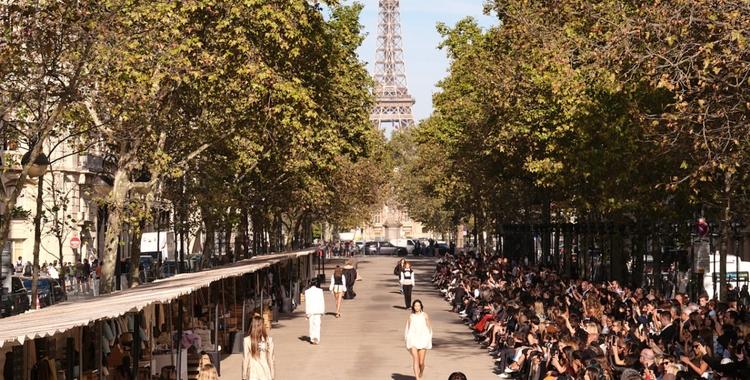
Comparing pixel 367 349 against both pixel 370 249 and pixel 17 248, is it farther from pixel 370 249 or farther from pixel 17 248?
pixel 370 249

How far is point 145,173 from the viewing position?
3906 cm

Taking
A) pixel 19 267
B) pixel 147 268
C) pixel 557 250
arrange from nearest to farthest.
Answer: pixel 557 250, pixel 147 268, pixel 19 267

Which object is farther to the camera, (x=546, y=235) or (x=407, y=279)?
(x=546, y=235)

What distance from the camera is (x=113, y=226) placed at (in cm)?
3036

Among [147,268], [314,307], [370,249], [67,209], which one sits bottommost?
[370,249]

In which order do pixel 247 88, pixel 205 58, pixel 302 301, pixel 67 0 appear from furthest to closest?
pixel 302 301 → pixel 247 88 → pixel 205 58 → pixel 67 0

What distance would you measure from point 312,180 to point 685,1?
34149 millimetres

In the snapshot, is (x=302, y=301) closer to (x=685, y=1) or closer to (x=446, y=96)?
(x=446, y=96)

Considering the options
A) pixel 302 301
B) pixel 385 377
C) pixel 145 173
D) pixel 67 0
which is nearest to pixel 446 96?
pixel 302 301

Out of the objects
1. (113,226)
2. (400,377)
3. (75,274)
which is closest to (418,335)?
(400,377)

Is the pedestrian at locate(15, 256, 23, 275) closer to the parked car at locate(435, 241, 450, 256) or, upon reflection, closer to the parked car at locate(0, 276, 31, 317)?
the parked car at locate(0, 276, 31, 317)

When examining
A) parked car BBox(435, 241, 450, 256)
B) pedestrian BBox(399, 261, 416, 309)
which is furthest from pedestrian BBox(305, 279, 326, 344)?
parked car BBox(435, 241, 450, 256)

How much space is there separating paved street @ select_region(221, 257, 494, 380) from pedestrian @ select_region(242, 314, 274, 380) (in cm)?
440

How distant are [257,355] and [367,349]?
33.1ft
